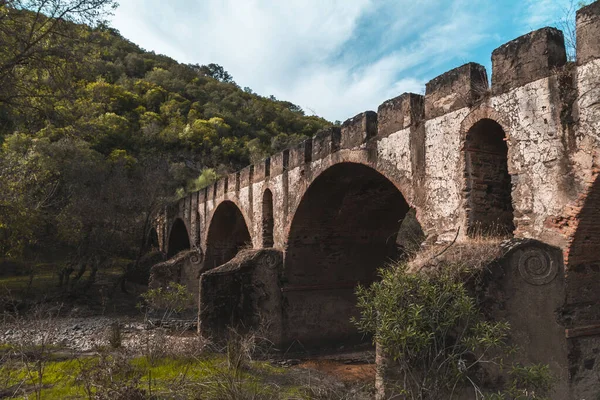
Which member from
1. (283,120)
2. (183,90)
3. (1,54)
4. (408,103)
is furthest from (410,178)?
(183,90)

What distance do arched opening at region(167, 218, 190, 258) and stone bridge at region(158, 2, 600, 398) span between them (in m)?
13.7

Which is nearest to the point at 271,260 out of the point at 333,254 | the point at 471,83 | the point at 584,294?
the point at 333,254

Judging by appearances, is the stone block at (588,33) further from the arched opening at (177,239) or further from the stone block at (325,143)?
the arched opening at (177,239)

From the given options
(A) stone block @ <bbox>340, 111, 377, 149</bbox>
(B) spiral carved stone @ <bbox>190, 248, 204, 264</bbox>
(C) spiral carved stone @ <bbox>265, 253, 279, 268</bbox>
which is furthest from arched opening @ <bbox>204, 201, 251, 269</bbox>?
(A) stone block @ <bbox>340, 111, 377, 149</bbox>

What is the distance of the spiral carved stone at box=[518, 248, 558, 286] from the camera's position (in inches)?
178

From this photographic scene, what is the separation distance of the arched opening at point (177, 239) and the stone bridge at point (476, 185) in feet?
45.0

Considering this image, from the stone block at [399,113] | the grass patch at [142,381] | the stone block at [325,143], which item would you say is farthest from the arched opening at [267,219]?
the stone block at [399,113]

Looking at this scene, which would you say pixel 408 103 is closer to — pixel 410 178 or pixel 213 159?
pixel 410 178

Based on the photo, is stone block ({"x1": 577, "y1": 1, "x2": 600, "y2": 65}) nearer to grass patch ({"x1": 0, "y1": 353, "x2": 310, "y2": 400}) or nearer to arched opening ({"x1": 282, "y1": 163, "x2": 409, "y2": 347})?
grass patch ({"x1": 0, "y1": 353, "x2": 310, "y2": 400})

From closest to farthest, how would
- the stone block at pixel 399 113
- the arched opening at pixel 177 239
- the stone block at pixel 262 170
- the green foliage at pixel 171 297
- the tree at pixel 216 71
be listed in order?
the stone block at pixel 399 113 < the green foliage at pixel 171 297 < the stone block at pixel 262 170 < the arched opening at pixel 177 239 < the tree at pixel 216 71

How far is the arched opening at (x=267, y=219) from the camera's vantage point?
11.2 metres

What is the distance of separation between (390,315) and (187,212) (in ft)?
56.0

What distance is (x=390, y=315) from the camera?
13.4ft

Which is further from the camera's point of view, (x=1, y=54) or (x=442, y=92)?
(x=1, y=54)
